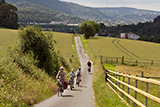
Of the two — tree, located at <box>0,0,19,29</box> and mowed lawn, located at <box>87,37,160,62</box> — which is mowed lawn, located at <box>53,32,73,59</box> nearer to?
mowed lawn, located at <box>87,37,160,62</box>

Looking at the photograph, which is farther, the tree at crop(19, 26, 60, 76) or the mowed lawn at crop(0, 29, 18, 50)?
the mowed lawn at crop(0, 29, 18, 50)

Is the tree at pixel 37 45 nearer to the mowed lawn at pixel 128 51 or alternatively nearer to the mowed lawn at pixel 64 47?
the mowed lawn at pixel 64 47

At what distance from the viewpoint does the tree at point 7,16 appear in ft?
316

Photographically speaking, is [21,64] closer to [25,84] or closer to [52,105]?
[25,84]

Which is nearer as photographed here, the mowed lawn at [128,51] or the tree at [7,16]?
the mowed lawn at [128,51]

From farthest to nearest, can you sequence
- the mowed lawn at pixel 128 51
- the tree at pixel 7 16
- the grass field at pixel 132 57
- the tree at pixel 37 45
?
the tree at pixel 7 16, the mowed lawn at pixel 128 51, the tree at pixel 37 45, the grass field at pixel 132 57

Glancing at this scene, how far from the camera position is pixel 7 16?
99000 mm

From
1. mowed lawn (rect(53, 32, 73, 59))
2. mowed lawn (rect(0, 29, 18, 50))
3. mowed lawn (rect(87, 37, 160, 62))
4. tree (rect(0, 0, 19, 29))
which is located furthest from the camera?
tree (rect(0, 0, 19, 29))

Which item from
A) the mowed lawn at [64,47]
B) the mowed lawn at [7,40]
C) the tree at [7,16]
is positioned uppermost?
the tree at [7,16]

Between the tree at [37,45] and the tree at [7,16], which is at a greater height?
the tree at [7,16]

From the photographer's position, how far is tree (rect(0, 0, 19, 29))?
96.2 metres

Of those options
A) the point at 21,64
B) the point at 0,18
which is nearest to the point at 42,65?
the point at 21,64

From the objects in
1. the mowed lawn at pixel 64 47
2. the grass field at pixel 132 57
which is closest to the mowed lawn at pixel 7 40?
the mowed lawn at pixel 64 47

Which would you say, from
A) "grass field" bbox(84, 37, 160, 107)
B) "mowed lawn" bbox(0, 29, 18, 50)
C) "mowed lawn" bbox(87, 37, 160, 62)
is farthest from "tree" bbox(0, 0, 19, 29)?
"grass field" bbox(84, 37, 160, 107)
